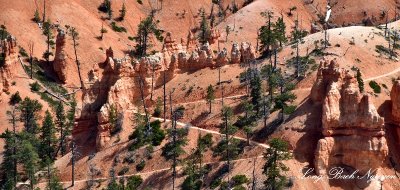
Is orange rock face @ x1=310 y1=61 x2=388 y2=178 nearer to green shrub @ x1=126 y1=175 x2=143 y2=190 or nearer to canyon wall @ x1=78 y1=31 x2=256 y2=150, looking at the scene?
green shrub @ x1=126 y1=175 x2=143 y2=190

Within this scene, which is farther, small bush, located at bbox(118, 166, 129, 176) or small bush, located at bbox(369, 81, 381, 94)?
small bush, located at bbox(369, 81, 381, 94)

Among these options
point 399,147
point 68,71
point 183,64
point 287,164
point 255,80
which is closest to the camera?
point 287,164

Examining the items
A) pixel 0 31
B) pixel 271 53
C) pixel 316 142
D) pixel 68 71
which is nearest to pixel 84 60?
pixel 68 71

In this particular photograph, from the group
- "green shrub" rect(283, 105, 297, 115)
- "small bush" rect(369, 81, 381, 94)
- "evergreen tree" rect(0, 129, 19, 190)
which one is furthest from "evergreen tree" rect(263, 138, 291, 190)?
"evergreen tree" rect(0, 129, 19, 190)

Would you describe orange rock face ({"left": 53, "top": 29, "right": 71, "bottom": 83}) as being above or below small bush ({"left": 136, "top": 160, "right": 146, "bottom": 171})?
above

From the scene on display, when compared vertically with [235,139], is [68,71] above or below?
above

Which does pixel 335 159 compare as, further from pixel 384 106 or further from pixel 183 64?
pixel 183 64
